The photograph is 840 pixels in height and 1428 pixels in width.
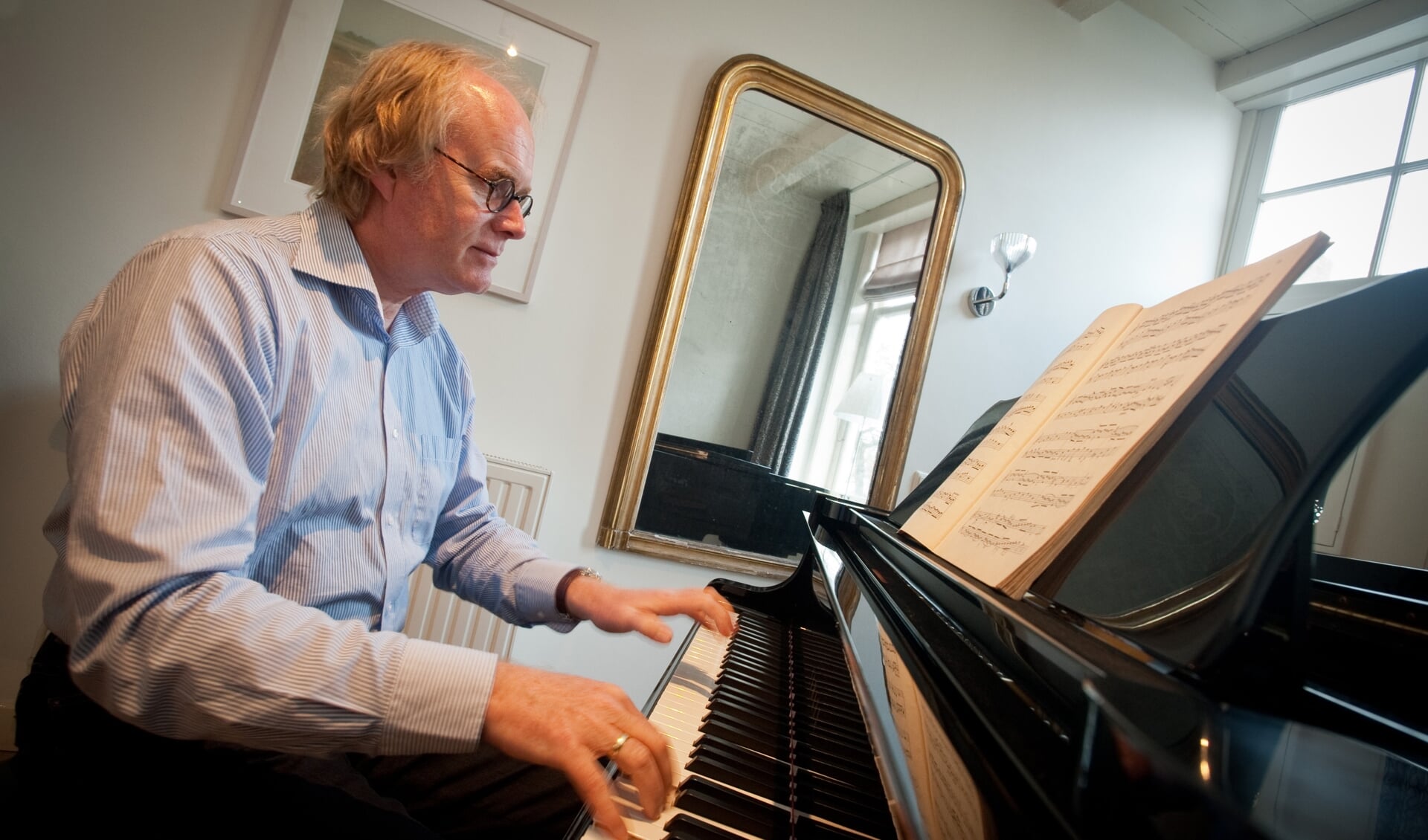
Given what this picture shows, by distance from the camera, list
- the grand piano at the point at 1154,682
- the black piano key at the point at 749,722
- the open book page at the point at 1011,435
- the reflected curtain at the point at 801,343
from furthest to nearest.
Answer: the reflected curtain at the point at 801,343
the open book page at the point at 1011,435
the black piano key at the point at 749,722
the grand piano at the point at 1154,682

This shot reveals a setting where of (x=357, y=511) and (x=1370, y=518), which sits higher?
(x=1370, y=518)

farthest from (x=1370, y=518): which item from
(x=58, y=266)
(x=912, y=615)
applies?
(x=58, y=266)

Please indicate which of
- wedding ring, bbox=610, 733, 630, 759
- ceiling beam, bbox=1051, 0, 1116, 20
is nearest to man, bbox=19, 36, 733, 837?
wedding ring, bbox=610, 733, 630, 759

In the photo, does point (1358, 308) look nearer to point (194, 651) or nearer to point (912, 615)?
point (912, 615)

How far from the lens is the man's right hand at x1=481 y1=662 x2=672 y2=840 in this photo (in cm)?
62

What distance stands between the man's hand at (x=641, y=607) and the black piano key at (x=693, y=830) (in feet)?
1.53

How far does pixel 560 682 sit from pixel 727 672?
0.26 m

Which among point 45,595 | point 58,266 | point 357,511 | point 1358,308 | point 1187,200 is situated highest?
point 1187,200

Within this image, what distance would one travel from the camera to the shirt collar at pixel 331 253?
1064 millimetres

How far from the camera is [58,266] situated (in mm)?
1836

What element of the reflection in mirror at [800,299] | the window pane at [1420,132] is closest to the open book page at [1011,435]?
the reflection in mirror at [800,299]

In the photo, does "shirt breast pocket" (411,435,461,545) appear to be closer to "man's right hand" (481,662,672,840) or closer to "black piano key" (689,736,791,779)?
"man's right hand" (481,662,672,840)

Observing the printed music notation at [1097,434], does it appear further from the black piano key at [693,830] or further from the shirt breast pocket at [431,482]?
the shirt breast pocket at [431,482]

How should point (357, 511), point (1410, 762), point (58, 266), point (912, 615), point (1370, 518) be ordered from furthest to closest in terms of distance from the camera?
point (1370, 518) < point (58, 266) < point (357, 511) < point (912, 615) < point (1410, 762)
